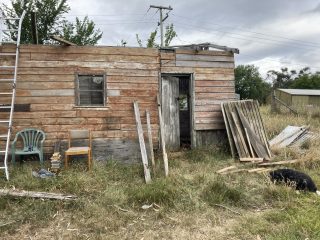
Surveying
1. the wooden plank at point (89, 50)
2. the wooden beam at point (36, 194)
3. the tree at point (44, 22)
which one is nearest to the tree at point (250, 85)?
the tree at point (44, 22)

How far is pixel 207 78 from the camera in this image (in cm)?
952

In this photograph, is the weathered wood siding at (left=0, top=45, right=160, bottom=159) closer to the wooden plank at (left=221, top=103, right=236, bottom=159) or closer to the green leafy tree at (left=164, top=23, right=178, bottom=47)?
the wooden plank at (left=221, top=103, right=236, bottom=159)

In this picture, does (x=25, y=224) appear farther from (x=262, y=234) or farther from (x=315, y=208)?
(x=315, y=208)

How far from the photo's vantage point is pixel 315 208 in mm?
5359

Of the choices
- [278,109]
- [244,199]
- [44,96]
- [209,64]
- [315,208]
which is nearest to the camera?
[315,208]

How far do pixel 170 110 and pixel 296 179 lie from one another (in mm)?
4536

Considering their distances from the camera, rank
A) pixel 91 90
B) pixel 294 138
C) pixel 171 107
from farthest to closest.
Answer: pixel 294 138
pixel 171 107
pixel 91 90

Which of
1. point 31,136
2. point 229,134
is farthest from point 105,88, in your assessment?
point 229,134

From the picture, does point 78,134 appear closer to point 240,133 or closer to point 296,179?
point 240,133

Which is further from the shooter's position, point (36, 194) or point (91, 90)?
point (91, 90)

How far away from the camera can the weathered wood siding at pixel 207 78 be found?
929 centimetres

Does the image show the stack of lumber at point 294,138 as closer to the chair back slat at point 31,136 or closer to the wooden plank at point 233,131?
the wooden plank at point 233,131

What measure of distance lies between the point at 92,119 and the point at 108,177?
1.90m

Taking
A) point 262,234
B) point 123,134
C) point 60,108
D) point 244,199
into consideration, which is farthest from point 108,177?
point 262,234
